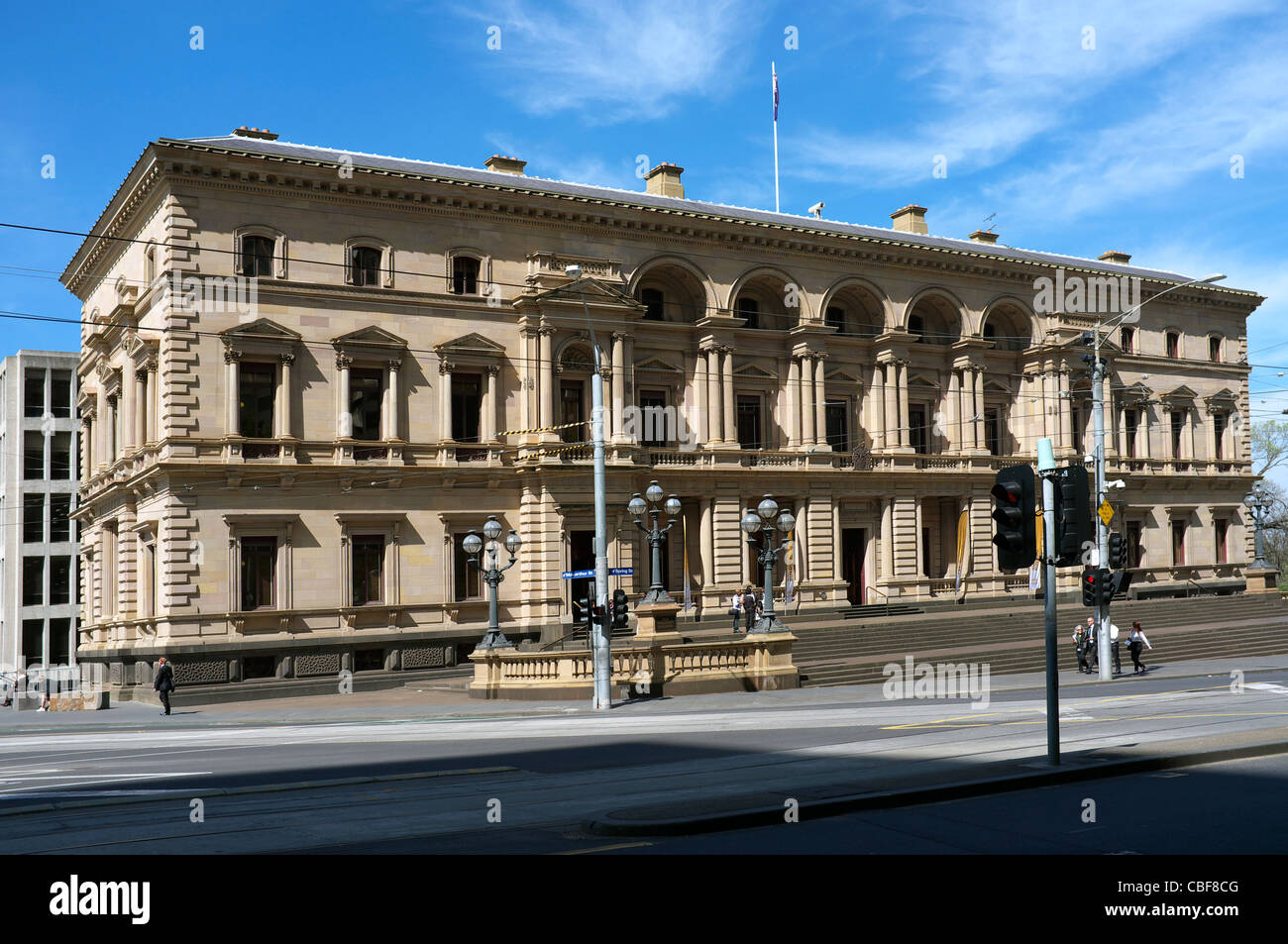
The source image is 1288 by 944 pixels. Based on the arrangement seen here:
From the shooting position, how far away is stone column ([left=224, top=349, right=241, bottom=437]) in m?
35.6

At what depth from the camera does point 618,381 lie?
4169 cm

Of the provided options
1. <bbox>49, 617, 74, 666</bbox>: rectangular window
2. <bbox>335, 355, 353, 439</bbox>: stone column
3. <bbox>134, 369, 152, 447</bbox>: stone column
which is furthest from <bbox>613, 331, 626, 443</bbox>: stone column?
<bbox>49, 617, 74, 666</bbox>: rectangular window

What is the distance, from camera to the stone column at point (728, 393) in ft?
147

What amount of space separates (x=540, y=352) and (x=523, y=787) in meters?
27.4

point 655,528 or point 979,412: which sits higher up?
point 979,412

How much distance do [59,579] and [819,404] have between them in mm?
53114

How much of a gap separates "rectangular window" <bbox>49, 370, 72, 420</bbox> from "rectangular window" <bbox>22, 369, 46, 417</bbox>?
0.66 m

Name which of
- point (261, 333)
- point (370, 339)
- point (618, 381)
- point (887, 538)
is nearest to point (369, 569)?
point (370, 339)

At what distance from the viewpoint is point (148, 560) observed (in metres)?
38.1

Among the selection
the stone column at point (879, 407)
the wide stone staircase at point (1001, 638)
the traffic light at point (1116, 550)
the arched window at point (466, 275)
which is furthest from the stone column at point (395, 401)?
the traffic light at point (1116, 550)

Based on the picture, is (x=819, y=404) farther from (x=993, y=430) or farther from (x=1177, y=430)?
(x=1177, y=430)

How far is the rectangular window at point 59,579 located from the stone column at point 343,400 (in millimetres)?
45324
